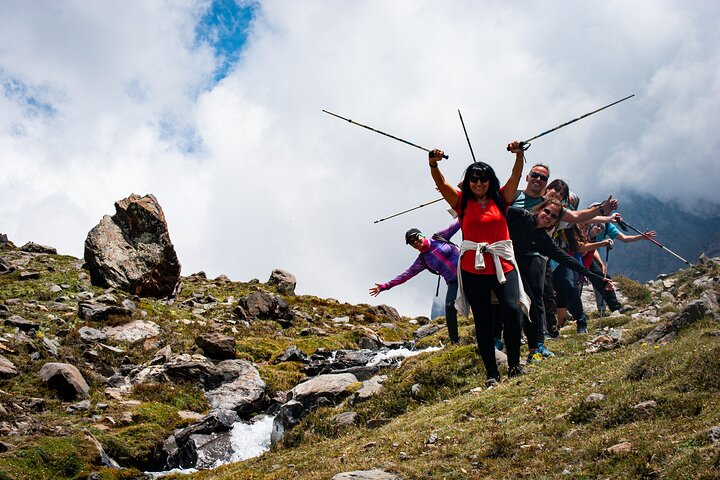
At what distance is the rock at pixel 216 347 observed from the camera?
21.1 m

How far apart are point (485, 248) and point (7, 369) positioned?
43.9ft

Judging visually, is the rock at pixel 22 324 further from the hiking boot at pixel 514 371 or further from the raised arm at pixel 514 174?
the raised arm at pixel 514 174

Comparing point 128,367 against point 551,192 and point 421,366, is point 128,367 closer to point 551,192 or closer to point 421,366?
point 421,366

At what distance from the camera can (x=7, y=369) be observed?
628 inches

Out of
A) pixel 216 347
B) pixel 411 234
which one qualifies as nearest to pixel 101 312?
pixel 216 347

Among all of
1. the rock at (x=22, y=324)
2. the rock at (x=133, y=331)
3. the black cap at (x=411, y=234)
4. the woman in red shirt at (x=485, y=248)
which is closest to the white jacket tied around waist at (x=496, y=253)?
the woman in red shirt at (x=485, y=248)

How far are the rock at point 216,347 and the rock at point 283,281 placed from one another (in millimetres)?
17746

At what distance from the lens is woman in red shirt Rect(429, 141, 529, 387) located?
887 centimetres

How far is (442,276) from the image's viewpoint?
13.8 metres

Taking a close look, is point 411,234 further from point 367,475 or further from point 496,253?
point 367,475

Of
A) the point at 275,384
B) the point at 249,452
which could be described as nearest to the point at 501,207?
the point at 249,452

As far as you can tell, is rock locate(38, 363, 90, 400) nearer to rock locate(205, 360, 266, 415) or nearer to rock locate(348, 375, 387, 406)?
rock locate(205, 360, 266, 415)

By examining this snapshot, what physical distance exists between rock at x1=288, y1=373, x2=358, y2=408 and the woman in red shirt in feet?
18.4

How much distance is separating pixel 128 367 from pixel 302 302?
18662 mm
